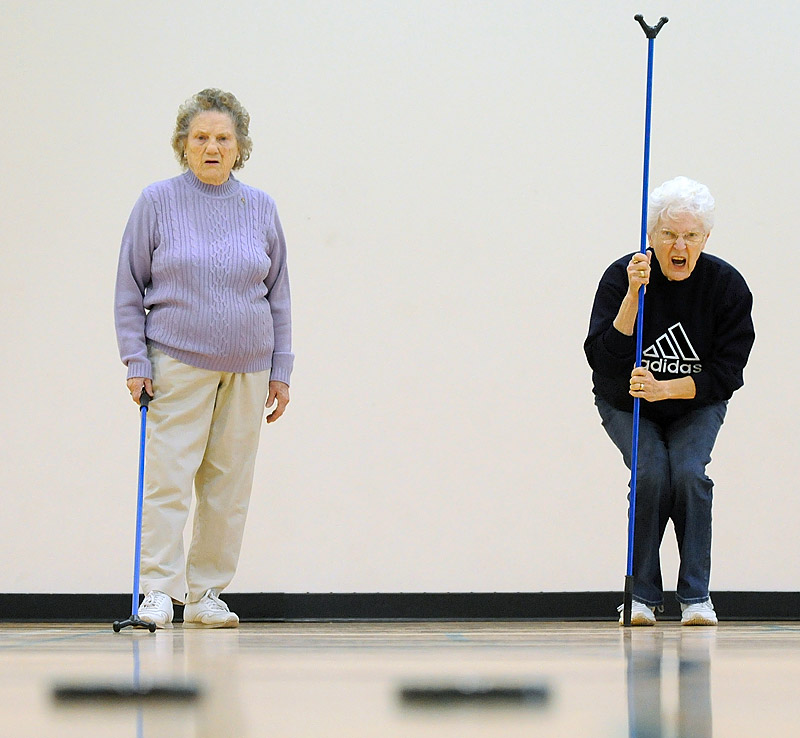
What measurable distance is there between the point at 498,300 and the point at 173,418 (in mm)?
1351

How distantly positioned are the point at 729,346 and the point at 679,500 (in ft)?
1.12

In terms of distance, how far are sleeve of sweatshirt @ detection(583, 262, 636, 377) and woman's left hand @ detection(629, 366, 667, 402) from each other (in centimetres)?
5

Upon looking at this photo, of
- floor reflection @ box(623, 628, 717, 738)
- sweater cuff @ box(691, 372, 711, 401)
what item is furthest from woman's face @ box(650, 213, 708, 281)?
floor reflection @ box(623, 628, 717, 738)

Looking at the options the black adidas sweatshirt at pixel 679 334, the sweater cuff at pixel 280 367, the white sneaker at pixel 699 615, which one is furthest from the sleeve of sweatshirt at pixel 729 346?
the sweater cuff at pixel 280 367

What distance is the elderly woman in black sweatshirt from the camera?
8.02ft

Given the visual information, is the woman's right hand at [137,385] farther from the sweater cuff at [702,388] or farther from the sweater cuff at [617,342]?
the sweater cuff at [702,388]

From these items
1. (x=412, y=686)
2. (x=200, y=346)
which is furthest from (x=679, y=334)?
Answer: (x=412, y=686)

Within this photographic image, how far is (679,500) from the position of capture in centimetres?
247

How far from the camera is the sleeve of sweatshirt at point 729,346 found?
2.48 meters

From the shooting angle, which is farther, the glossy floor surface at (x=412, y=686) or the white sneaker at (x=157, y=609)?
the white sneaker at (x=157, y=609)

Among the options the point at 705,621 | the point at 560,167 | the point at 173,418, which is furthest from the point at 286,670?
the point at 560,167

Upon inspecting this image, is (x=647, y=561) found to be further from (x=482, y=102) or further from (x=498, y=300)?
(x=482, y=102)

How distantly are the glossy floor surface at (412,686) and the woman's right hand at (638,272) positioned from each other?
3.86ft

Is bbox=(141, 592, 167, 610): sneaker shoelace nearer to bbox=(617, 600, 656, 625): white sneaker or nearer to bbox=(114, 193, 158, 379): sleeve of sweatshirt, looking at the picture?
bbox=(114, 193, 158, 379): sleeve of sweatshirt
